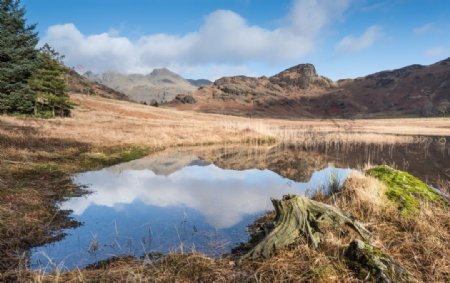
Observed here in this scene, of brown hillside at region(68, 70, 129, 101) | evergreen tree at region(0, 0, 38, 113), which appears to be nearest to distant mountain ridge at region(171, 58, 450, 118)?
brown hillside at region(68, 70, 129, 101)

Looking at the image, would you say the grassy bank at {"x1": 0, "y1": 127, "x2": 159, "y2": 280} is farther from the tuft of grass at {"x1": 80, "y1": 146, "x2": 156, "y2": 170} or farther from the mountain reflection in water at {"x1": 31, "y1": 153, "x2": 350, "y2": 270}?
the mountain reflection in water at {"x1": 31, "y1": 153, "x2": 350, "y2": 270}

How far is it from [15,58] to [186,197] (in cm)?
3159

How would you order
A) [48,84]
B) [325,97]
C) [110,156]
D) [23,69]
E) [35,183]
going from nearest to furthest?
[35,183]
[110,156]
[23,69]
[48,84]
[325,97]

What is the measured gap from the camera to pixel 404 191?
10.7 meters

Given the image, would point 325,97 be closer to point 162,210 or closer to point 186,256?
point 162,210

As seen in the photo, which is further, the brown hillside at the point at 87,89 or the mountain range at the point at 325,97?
the mountain range at the point at 325,97

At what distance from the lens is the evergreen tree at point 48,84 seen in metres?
44.5

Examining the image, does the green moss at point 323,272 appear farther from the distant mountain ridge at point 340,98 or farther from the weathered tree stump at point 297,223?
the distant mountain ridge at point 340,98

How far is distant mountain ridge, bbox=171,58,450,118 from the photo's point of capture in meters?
154

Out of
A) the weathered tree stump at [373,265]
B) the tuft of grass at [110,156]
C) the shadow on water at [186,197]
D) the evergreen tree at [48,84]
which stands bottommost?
the shadow on water at [186,197]

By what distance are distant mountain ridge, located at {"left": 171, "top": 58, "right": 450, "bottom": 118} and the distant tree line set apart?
97.5 meters

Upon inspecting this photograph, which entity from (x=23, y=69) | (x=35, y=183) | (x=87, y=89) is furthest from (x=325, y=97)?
(x=35, y=183)

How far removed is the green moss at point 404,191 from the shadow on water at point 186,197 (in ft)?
8.82

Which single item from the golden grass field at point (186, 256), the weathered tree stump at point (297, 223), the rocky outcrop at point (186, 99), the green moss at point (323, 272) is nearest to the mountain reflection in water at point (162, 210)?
the golden grass field at point (186, 256)
